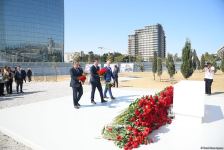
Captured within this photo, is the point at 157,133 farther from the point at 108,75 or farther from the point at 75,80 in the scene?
the point at 108,75

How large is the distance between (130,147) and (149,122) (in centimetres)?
92

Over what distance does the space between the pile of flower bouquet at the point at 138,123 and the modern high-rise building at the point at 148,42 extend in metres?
152

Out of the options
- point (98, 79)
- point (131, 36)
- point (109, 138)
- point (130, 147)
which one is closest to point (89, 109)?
point (98, 79)

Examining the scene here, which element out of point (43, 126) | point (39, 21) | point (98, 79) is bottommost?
point (43, 126)

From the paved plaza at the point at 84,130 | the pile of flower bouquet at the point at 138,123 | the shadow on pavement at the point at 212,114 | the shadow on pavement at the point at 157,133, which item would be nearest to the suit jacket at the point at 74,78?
the paved plaza at the point at 84,130

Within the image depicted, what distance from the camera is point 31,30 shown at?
110m

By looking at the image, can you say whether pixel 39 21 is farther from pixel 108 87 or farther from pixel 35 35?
pixel 108 87

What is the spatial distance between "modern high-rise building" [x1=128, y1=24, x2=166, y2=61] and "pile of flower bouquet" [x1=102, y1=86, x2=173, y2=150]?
498 feet

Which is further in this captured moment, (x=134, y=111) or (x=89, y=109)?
(x=89, y=109)

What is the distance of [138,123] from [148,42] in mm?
162651

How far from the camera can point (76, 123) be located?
7.05m

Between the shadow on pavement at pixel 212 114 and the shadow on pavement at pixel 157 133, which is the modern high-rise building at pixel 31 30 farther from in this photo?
the shadow on pavement at pixel 157 133

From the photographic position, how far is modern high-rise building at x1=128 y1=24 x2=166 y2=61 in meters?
162

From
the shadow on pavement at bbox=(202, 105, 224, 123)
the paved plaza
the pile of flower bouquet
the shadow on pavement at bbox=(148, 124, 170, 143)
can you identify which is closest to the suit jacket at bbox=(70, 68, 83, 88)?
the paved plaza
